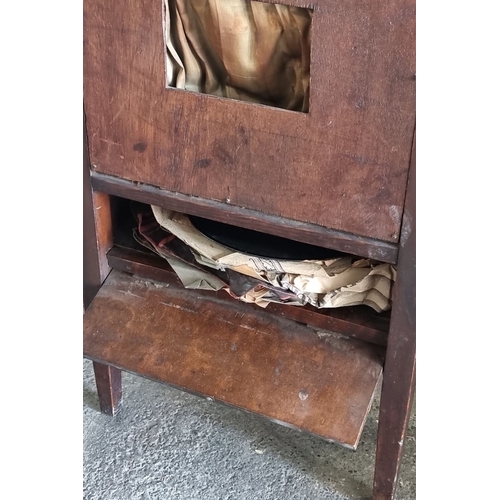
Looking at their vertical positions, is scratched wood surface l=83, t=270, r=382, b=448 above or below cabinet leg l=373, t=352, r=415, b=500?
above

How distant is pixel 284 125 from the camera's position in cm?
86

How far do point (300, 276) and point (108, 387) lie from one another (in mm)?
523

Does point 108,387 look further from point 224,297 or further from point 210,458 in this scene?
point 224,297

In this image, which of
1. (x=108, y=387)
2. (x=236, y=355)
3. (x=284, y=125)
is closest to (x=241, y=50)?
(x=284, y=125)

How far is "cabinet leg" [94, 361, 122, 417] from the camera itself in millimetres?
1324

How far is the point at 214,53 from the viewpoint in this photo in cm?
92

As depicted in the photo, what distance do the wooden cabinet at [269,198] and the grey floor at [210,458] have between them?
0.40 ft

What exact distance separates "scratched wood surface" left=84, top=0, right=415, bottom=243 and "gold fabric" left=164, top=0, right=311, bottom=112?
0.03 meters

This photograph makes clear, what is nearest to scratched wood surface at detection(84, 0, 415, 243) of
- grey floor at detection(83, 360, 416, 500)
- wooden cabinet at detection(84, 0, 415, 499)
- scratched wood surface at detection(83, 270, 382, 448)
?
wooden cabinet at detection(84, 0, 415, 499)

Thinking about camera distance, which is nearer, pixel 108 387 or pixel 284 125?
pixel 284 125

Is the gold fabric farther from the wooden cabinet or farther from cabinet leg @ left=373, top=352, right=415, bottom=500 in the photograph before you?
cabinet leg @ left=373, top=352, right=415, bottom=500
